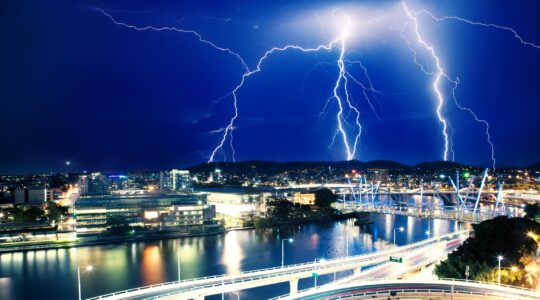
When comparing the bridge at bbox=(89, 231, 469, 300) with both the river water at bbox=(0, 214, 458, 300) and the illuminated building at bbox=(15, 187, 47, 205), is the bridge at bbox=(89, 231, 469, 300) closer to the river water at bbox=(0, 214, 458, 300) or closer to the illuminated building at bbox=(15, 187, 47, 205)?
the river water at bbox=(0, 214, 458, 300)

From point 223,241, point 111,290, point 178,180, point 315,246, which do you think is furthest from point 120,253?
point 178,180

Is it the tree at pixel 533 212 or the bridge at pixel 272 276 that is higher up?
the bridge at pixel 272 276

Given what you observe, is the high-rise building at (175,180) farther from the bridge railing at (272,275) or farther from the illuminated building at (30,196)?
the bridge railing at (272,275)

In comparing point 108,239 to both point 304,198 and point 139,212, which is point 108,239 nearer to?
point 139,212

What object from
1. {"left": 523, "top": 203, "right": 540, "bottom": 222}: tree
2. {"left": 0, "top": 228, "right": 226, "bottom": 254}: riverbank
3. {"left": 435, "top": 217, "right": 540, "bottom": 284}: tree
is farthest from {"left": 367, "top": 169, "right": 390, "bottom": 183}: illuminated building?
{"left": 435, "top": 217, "right": 540, "bottom": 284}: tree

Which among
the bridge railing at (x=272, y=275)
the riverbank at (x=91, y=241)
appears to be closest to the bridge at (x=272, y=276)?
the bridge railing at (x=272, y=275)

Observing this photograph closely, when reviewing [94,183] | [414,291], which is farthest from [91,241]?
[94,183]
